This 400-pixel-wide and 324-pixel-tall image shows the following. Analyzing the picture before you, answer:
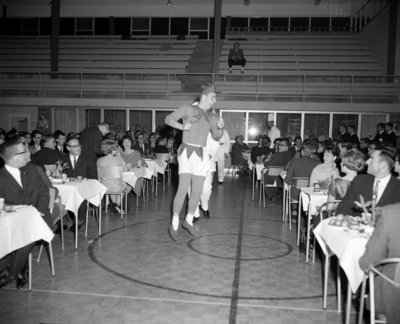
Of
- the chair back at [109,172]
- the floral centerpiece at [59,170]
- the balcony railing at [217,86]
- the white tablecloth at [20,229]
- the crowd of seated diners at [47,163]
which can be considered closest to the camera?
the white tablecloth at [20,229]

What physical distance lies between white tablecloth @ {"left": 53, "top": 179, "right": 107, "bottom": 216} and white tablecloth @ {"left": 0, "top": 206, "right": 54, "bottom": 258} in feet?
4.59

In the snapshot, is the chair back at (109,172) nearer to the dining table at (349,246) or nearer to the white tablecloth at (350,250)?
the dining table at (349,246)

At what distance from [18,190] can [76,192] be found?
4.00 feet

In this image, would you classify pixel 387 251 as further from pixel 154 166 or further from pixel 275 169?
pixel 154 166

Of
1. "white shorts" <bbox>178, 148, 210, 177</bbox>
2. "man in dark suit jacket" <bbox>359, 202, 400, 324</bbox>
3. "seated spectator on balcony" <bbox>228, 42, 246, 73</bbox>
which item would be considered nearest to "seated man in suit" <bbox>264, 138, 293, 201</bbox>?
"white shorts" <bbox>178, 148, 210, 177</bbox>

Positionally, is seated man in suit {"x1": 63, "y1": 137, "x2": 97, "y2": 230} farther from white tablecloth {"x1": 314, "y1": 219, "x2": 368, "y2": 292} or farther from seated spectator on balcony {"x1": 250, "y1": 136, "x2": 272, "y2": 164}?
seated spectator on balcony {"x1": 250, "y1": 136, "x2": 272, "y2": 164}

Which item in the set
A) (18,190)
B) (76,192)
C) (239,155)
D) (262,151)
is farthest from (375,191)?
(239,155)

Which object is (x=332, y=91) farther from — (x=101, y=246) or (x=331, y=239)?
(x=331, y=239)

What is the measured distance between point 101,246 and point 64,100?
467 inches

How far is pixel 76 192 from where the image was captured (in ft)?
17.3

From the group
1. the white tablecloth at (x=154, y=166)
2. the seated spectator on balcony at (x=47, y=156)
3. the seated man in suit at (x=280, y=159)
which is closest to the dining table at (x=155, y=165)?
the white tablecloth at (x=154, y=166)

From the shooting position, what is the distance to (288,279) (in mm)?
4414

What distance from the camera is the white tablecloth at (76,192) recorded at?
5230 mm

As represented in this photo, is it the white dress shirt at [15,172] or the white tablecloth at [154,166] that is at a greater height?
the white dress shirt at [15,172]
